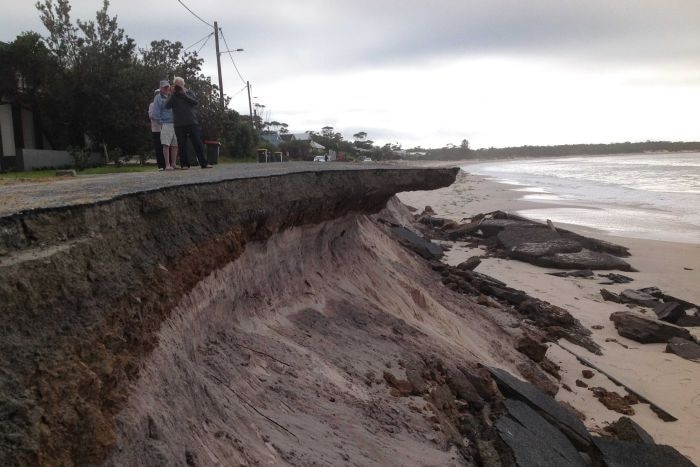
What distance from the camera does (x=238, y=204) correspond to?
4.07 meters

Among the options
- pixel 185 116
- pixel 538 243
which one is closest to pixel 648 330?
pixel 538 243

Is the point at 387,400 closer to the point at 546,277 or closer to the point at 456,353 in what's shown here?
the point at 456,353

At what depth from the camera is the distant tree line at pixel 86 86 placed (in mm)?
22797

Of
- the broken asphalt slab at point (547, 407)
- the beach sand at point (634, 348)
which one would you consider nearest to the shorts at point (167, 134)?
the beach sand at point (634, 348)

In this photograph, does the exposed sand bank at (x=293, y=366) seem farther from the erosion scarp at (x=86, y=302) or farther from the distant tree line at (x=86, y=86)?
the distant tree line at (x=86, y=86)

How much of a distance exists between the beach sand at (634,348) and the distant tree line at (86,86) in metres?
15.8

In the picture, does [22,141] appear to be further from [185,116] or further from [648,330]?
[648,330]

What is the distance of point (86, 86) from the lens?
77.3ft

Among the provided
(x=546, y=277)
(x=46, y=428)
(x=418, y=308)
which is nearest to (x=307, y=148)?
(x=546, y=277)

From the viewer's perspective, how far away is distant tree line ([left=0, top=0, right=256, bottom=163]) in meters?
22.8

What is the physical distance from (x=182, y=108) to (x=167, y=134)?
59cm

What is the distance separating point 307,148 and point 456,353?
46.4m

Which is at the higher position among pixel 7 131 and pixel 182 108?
pixel 182 108

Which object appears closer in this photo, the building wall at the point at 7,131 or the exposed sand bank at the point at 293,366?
the exposed sand bank at the point at 293,366
